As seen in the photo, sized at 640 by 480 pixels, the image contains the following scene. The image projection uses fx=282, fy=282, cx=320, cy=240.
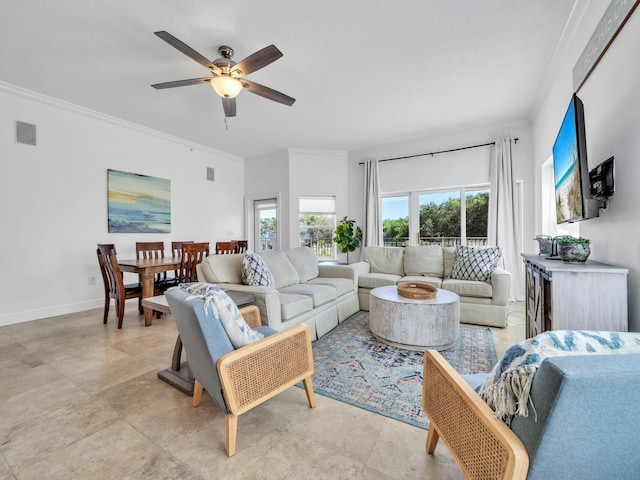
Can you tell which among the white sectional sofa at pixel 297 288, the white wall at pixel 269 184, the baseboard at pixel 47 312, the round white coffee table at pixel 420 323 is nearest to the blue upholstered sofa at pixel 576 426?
the round white coffee table at pixel 420 323

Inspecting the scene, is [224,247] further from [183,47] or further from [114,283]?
[183,47]

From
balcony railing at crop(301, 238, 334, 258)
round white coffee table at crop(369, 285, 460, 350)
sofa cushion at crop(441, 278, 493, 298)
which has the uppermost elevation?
balcony railing at crop(301, 238, 334, 258)

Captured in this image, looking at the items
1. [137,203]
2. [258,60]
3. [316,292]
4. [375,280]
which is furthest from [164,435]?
[137,203]

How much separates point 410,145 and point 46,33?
190 inches

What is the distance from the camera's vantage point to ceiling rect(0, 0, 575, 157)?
2.19 m

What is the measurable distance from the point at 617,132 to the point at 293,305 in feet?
8.31

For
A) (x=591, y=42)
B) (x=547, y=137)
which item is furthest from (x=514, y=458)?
(x=547, y=137)

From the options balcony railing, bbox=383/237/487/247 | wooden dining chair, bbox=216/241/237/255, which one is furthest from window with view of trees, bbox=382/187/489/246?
wooden dining chair, bbox=216/241/237/255

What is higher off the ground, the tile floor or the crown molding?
the crown molding

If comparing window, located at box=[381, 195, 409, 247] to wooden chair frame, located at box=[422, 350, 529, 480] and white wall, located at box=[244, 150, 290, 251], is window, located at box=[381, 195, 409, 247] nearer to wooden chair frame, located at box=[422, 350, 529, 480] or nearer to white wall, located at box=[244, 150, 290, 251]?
white wall, located at box=[244, 150, 290, 251]

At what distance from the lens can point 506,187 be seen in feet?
14.1

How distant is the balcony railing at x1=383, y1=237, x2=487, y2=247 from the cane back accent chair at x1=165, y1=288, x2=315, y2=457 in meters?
4.03

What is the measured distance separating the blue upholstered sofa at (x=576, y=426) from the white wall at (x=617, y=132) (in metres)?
1.29

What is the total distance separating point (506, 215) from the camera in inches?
171
